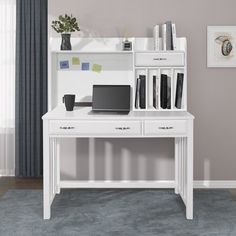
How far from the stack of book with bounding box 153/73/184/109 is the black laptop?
292 millimetres

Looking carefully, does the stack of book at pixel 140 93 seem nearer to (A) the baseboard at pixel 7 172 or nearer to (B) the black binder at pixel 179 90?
(B) the black binder at pixel 179 90

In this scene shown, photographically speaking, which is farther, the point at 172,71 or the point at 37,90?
the point at 37,90

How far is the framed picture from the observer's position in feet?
14.9

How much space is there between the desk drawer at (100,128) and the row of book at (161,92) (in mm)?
629

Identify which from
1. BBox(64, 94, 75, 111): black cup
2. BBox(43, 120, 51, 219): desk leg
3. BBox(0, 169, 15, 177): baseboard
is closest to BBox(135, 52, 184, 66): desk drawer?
BBox(64, 94, 75, 111): black cup

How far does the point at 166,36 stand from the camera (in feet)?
14.3

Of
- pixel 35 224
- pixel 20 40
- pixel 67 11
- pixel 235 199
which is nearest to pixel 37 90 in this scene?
pixel 20 40

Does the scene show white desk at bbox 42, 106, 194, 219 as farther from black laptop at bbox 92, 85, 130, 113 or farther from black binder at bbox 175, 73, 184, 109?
black binder at bbox 175, 73, 184, 109

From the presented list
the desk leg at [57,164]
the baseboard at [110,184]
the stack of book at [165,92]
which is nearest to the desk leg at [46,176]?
the desk leg at [57,164]

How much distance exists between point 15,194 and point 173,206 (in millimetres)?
1423

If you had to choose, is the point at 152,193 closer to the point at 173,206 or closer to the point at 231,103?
the point at 173,206

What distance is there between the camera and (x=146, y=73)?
4.48m

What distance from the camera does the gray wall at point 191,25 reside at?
454 cm

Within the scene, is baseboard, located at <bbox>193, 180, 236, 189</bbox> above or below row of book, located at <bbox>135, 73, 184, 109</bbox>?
below
